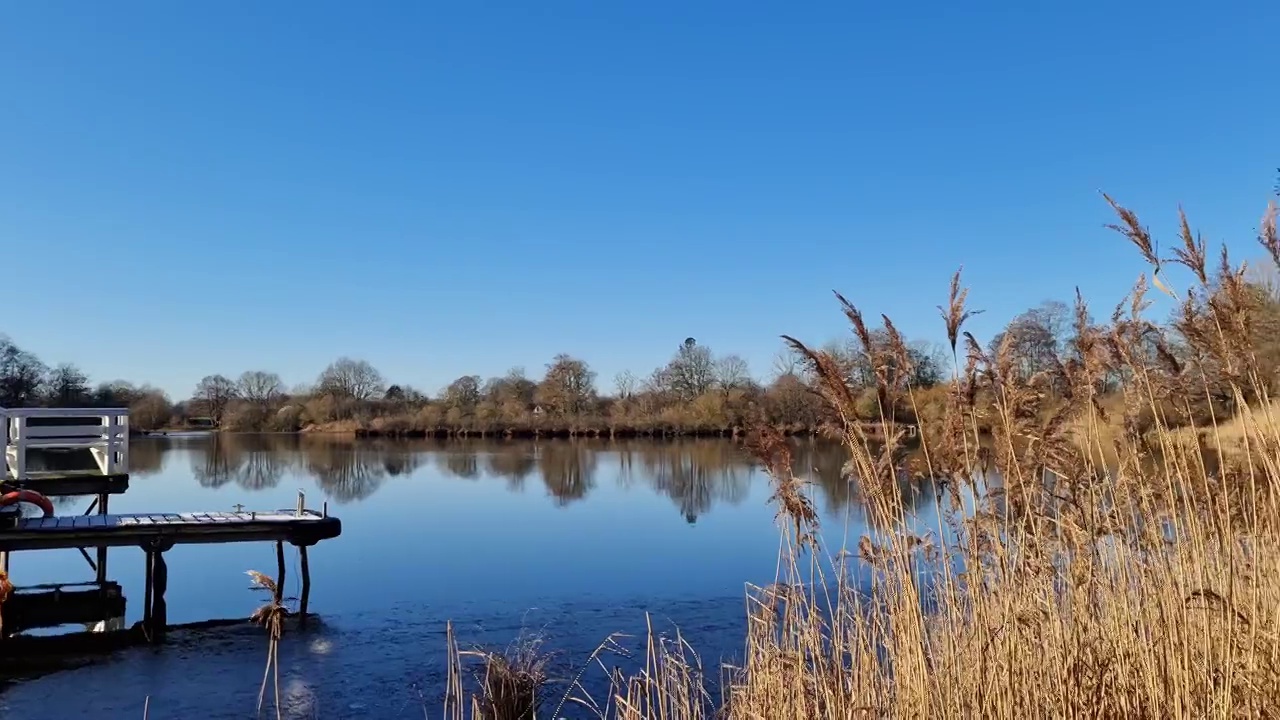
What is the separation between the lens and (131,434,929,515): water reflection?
78.9 feet

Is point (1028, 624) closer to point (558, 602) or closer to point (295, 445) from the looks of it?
point (558, 602)

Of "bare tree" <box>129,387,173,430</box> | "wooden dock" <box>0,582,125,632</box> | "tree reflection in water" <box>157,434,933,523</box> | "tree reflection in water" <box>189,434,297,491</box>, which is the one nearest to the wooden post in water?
"wooden dock" <box>0,582,125,632</box>

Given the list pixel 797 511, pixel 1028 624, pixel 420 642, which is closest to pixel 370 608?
pixel 420 642

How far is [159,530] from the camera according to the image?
35.4ft

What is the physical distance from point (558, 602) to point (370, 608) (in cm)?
248

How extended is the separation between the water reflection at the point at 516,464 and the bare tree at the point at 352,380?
56.8 feet

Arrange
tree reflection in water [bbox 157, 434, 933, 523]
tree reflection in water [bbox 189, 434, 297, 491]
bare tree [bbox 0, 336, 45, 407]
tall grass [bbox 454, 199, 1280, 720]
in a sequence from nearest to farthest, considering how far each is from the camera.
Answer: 1. tall grass [bbox 454, 199, 1280, 720]
2. tree reflection in water [bbox 157, 434, 933, 523]
3. tree reflection in water [bbox 189, 434, 297, 491]
4. bare tree [bbox 0, 336, 45, 407]

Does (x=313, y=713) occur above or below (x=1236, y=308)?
below

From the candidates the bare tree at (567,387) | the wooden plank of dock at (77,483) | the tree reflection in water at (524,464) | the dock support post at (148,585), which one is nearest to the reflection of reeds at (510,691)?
the dock support post at (148,585)

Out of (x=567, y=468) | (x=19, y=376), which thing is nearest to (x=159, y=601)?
(x=567, y=468)

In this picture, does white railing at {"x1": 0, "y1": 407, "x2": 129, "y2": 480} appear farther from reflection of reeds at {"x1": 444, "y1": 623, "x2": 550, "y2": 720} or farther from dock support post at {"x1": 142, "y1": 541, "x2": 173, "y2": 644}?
reflection of reeds at {"x1": 444, "y1": 623, "x2": 550, "y2": 720}

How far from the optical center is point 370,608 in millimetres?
11695

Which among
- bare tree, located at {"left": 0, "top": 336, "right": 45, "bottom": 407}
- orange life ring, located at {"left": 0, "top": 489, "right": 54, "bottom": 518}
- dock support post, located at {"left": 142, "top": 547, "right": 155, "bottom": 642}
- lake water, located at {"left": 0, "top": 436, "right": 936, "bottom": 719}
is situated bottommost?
lake water, located at {"left": 0, "top": 436, "right": 936, "bottom": 719}

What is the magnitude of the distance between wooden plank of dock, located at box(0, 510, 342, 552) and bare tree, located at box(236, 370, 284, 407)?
60.9m
